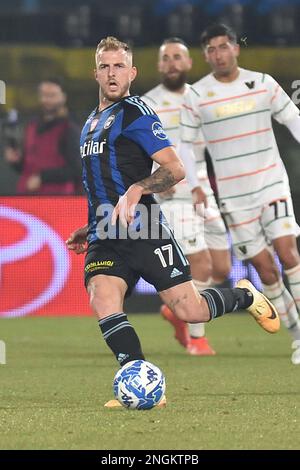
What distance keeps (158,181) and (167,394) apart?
1419 millimetres

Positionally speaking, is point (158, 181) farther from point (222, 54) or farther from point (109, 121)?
point (222, 54)

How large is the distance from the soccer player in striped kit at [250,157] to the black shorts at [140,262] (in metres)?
2.55

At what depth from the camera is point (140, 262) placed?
7023mm

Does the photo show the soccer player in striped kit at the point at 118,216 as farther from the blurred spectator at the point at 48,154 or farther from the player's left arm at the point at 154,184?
the blurred spectator at the point at 48,154

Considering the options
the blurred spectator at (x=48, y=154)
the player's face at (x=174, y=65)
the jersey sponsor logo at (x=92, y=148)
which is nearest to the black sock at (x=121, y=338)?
the jersey sponsor logo at (x=92, y=148)

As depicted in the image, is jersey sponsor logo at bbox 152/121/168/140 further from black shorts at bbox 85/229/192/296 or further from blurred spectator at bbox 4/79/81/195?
blurred spectator at bbox 4/79/81/195

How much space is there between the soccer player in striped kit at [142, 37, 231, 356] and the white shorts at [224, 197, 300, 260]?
2.99 feet

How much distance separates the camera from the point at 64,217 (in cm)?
1380

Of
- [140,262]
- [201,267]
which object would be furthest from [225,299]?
[201,267]

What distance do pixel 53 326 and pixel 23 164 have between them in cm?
190

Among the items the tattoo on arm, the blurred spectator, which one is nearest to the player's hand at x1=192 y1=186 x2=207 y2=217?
the tattoo on arm

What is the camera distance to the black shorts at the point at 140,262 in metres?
7.02

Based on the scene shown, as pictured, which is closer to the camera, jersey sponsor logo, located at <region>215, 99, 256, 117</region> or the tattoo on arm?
the tattoo on arm

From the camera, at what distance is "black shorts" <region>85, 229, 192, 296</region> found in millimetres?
7020
